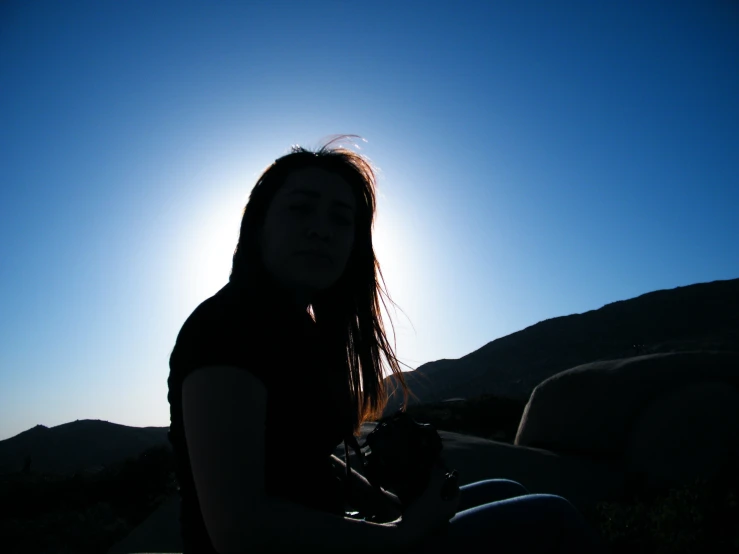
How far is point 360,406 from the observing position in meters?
2.53

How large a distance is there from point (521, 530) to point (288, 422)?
0.79 m

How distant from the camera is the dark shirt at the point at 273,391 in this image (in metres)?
1.21

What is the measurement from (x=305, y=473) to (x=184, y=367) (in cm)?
52

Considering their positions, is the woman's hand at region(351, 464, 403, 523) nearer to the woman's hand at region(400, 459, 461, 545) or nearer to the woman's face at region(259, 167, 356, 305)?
the woman's hand at region(400, 459, 461, 545)

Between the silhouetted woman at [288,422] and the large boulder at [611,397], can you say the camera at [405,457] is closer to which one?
the silhouetted woman at [288,422]

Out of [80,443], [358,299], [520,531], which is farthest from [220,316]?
[80,443]

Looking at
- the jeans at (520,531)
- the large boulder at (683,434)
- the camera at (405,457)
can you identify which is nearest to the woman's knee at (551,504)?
the jeans at (520,531)

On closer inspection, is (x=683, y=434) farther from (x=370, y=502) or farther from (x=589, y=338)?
(x=589, y=338)

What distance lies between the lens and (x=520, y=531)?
1410 mm

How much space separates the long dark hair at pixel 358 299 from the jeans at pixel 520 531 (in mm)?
910

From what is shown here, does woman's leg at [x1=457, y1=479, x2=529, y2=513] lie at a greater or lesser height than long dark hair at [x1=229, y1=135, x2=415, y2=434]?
lesser

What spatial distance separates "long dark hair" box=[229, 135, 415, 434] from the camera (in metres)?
2.21

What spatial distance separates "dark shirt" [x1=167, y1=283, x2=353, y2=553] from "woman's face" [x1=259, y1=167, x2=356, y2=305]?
0.22m

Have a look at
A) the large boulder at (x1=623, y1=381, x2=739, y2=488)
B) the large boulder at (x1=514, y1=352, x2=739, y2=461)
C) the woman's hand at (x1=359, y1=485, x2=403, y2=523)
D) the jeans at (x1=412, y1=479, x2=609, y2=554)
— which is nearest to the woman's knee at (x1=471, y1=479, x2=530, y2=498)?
the woman's hand at (x1=359, y1=485, x2=403, y2=523)
